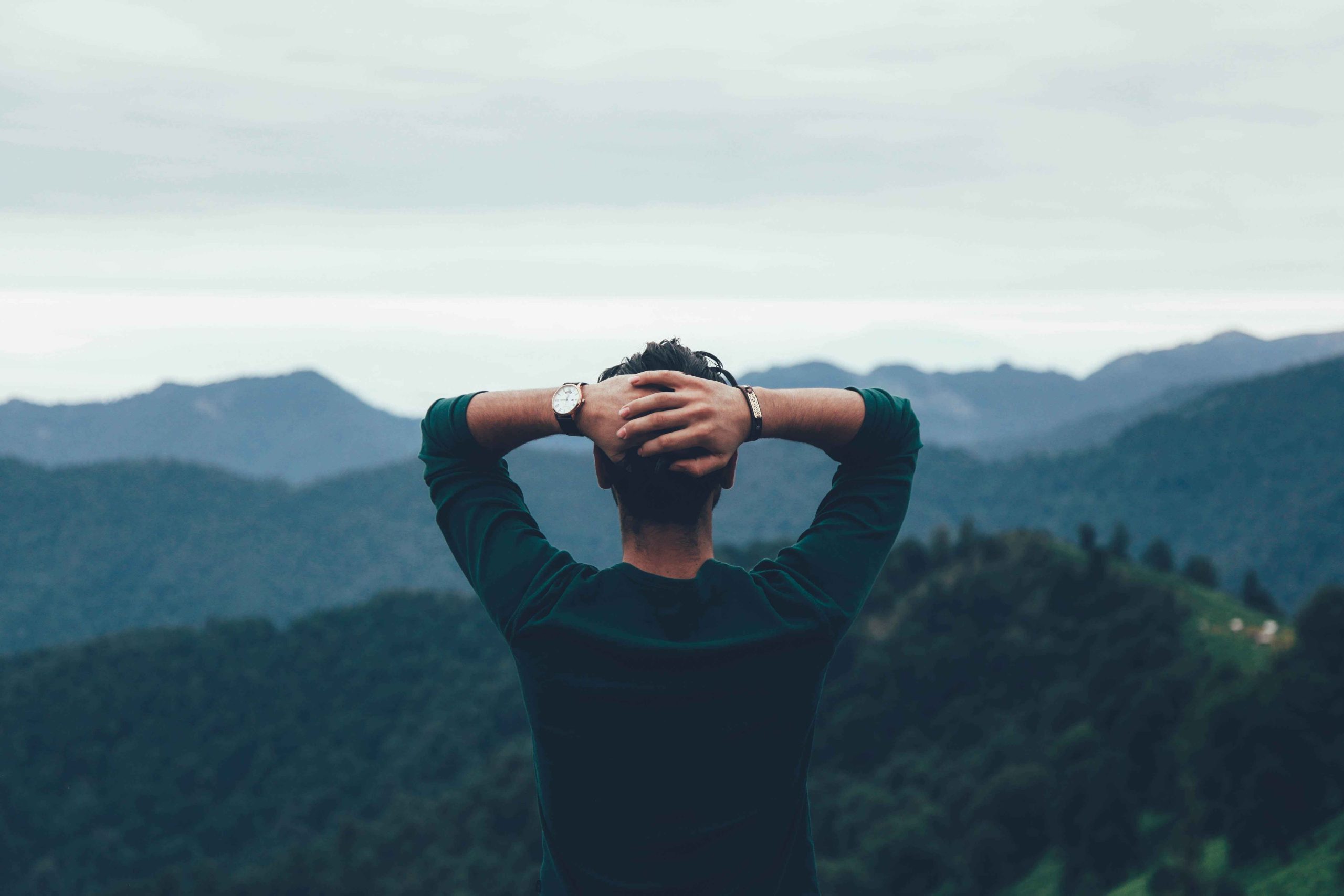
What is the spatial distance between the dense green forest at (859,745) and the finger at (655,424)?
37.0m

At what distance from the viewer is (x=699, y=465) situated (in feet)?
7.77

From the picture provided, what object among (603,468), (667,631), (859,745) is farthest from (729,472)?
(859,745)

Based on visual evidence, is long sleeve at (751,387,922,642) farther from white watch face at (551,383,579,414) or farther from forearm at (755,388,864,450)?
white watch face at (551,383,579,414)

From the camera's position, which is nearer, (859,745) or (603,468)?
(603,468)

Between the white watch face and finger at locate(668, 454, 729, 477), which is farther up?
the white watch face

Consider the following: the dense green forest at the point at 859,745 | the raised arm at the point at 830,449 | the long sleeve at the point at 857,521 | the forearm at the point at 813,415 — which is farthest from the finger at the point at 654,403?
the dense green forest at the point at 859,745

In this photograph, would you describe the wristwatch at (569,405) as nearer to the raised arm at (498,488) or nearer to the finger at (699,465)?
the raised arm at (498,488)

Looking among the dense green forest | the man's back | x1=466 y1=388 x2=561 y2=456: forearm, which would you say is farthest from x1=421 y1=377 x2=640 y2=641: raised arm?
the dense green forest

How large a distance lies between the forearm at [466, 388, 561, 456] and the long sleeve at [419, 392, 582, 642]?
0.10 ft

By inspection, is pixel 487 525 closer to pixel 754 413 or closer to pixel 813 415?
pixel 754 413

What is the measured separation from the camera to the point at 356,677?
447ft

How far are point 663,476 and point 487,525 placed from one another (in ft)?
1.74

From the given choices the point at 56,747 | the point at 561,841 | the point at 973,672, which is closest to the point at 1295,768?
the point at 561,841

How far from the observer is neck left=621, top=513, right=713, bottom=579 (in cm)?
255
